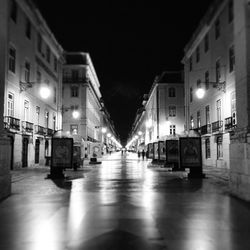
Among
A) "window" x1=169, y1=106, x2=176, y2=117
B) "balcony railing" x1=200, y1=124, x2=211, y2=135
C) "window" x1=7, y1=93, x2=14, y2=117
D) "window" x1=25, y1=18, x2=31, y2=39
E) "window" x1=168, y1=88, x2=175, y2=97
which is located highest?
"window" x1=25, y1=18, x2=31, y2=39

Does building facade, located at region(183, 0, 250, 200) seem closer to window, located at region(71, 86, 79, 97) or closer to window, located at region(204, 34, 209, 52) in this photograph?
window, located at region(204, 34, 209, 52)

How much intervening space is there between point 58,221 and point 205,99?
3049cm

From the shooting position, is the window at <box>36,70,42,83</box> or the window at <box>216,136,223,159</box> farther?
the window at <box>36,70,42,83</box>

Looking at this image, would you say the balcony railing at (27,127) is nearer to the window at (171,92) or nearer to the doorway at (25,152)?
the doorway at (25,152)

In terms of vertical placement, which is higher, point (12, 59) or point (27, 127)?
point (12, 59)

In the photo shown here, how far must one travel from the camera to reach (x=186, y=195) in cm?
1208

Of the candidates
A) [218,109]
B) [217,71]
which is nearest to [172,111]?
[217,71]

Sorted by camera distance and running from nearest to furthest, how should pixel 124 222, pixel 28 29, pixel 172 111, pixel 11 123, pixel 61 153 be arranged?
pixel 124 222 < pixel 61 153 < pixel 11 123 < pixel 28 29 < pixel 172 111

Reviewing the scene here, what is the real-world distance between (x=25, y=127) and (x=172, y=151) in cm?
1405

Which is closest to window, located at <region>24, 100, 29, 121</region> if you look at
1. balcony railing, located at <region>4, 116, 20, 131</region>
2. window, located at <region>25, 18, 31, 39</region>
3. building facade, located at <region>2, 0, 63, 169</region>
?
building facade, located at <region>2, 0, 63, 169</region>

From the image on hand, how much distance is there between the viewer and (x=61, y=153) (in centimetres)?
1920

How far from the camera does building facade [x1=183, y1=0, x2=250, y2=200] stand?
11570 mm

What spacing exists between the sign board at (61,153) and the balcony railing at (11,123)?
30.0 feet

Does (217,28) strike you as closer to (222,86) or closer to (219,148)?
(222,86)
